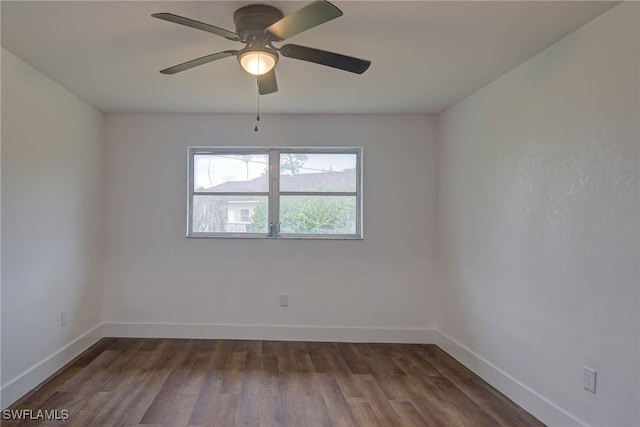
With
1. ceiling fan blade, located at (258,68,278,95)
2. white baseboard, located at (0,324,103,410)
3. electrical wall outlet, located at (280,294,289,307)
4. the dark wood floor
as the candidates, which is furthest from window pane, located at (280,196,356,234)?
white baseboard, located at (0,324,103,410)

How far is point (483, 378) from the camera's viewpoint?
280 centimetres

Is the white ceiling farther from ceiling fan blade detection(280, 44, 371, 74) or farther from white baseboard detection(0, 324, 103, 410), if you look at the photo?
white baseboard detection(0, 324, 103, 410)

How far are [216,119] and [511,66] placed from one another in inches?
106

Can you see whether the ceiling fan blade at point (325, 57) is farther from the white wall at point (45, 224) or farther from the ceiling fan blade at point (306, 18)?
the white wall at point (45, 224)

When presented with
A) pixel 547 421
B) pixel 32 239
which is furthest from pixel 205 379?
pixel 547 421

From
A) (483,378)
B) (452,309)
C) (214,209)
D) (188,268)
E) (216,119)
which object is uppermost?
(216,119)

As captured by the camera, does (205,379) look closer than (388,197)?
Yes

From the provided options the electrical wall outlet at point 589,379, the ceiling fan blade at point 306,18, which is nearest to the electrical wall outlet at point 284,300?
the electrical wall outlet at point 589,379

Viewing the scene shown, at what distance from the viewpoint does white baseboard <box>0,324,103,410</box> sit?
229 centimetres

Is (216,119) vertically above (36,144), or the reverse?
(216,119)

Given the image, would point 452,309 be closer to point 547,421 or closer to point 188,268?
point 547,421

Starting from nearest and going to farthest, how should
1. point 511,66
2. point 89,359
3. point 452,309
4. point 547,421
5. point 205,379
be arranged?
point 547,421 < point 511,66 < point 205,379 < point 89,359 < point 452,309

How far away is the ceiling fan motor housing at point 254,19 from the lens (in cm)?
175

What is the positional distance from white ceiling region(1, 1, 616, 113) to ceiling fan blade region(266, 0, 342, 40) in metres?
0.25
